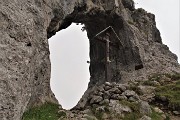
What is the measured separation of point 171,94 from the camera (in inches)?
970

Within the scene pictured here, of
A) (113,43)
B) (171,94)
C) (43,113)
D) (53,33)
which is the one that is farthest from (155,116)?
(113,43)

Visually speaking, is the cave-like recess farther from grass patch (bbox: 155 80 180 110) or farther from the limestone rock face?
grass patch (bbox: 155 80 180 110)

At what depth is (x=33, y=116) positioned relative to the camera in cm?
1883

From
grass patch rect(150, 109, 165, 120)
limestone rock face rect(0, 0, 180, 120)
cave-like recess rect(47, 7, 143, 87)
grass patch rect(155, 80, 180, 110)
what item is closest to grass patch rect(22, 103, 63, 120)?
limestone rock face rect(0, 0, 180, 120)

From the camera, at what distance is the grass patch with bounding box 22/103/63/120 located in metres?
18.6

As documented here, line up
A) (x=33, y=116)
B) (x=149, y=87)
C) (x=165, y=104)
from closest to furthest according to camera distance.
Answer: (x=33, y=116) → (x=165, y=104) → (x=149, y=87)

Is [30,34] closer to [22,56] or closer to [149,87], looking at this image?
[22,56]

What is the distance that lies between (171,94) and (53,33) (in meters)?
13.0

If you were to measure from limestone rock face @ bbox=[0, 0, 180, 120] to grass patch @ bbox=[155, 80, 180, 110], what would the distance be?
630 cm

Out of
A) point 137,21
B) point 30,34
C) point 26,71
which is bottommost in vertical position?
point 26,71

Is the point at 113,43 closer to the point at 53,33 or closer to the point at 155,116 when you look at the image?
the point at 53,33

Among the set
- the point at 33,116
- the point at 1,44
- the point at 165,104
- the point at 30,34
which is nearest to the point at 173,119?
the point at 165,104

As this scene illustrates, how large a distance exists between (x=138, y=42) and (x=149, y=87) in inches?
399

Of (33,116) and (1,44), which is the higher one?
(1,44)
